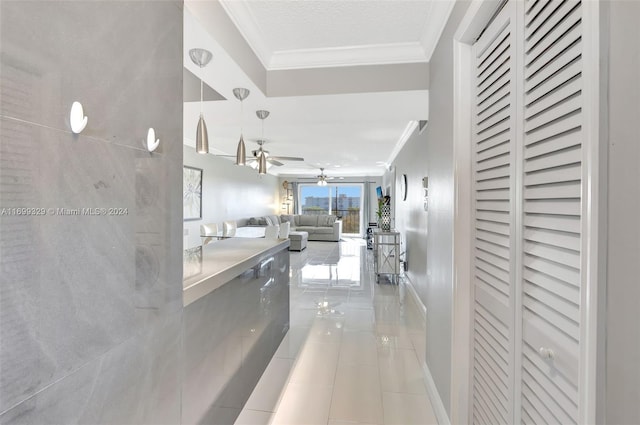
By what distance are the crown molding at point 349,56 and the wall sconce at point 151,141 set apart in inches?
64.7

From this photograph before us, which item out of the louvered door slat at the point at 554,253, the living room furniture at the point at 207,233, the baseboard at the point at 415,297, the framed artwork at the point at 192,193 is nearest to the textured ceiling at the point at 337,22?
the louvered door slat at the point at 554,253

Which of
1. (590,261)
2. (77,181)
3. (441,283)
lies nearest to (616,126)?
(590,261)

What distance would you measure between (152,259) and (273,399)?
148cm

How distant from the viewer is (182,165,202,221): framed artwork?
5.75 metres

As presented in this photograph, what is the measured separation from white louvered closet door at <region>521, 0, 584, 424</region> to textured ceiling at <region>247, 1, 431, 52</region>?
1.05 meters

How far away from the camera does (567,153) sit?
0.80 meters

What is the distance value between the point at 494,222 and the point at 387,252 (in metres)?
3.86

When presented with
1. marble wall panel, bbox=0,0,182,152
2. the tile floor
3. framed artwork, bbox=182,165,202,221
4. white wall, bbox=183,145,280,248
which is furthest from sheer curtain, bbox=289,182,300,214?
marble wall panel, bbox=0,0,182,152

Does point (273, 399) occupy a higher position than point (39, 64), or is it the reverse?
point (39, 64)

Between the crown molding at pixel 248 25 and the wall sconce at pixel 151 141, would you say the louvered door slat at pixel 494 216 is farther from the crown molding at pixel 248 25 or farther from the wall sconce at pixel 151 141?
the crown molding at pixel 248 25

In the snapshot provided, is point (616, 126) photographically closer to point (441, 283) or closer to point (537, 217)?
point (537, 217)

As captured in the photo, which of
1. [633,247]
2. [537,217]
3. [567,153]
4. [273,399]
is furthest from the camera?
[273,399]

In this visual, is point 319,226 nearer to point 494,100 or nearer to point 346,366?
point 346,366

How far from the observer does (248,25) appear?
197 cm
